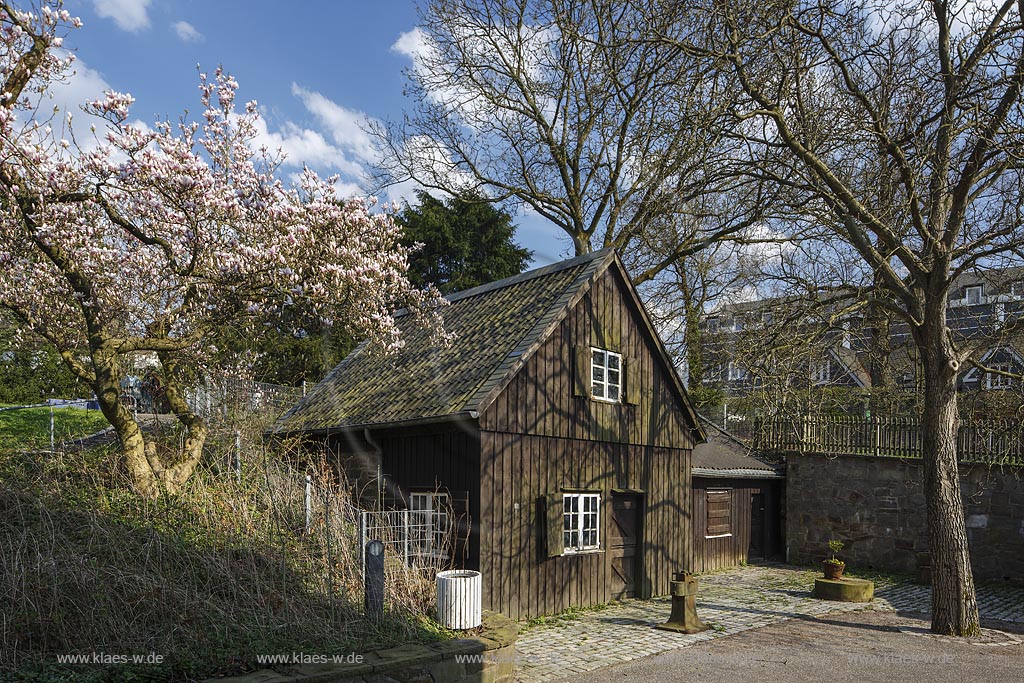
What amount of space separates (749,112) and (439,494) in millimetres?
7689

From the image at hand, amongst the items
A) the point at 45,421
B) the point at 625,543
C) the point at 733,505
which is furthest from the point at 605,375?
the point at 45,421

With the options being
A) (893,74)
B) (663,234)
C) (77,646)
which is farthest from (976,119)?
(77,646)

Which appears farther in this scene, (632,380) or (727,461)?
(727,461)

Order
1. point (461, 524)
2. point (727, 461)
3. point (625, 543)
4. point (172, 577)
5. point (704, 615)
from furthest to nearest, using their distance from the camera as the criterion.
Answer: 1. point (727, 461)
2. point (625, 543)
3. point (704, 615)
4. point (461, 524)
5. point (172, 577)

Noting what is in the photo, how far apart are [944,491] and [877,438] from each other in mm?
8304

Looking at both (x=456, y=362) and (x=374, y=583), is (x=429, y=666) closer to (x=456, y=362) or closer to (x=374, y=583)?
(x=374, y=583)

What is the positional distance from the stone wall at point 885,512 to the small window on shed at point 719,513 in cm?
206

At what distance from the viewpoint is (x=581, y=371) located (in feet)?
46.4

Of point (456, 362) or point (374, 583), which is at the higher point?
point (456, 362)

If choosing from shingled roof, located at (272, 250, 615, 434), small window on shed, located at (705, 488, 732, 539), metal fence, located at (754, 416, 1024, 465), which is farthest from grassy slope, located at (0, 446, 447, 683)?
small window on shed, located at (705, 488, 732, 539)

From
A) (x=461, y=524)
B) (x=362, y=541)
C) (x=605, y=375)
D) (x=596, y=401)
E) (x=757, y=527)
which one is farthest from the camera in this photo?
(x=757, y=527)

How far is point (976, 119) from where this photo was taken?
1072 centimetres

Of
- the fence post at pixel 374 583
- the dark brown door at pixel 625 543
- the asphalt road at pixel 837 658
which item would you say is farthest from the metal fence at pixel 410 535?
the dark brown door at pixel 625 543

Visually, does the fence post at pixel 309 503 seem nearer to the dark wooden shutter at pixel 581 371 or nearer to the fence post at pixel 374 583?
the fence post at pixel 374 583
